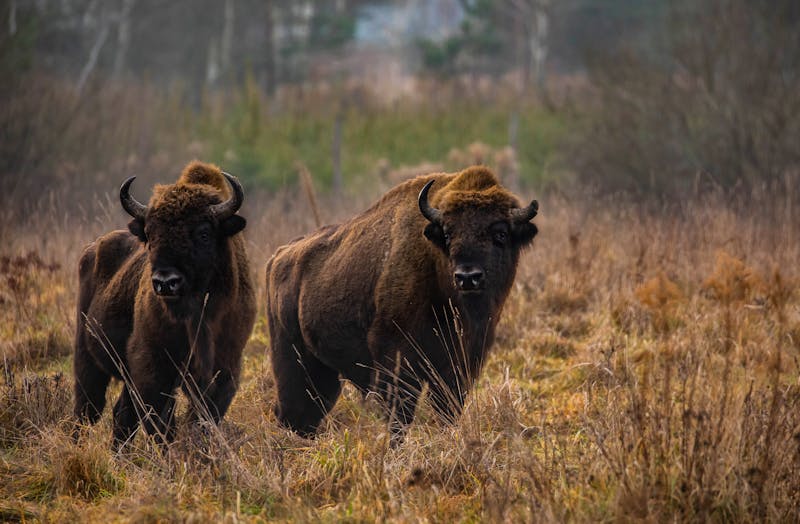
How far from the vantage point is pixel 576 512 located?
176 inches

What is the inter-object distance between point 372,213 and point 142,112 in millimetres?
18288

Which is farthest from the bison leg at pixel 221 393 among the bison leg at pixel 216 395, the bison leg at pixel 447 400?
the bison leg at pixel 447 400

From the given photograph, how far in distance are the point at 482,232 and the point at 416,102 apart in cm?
2430

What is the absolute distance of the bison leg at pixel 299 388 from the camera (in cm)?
705

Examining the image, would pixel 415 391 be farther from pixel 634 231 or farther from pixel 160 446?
pixel 634 231

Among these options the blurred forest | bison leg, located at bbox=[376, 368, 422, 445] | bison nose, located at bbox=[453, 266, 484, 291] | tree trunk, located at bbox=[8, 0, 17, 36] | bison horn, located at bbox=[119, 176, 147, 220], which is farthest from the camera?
tree trunk, located at bbox=[8, 0, 17, 36]

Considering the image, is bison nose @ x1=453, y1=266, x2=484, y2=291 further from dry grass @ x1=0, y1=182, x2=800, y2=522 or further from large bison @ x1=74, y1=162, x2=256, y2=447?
large bison @ x1=74, y1=162, x2=256, y2=447

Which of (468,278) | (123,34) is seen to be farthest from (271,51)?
(468,278)

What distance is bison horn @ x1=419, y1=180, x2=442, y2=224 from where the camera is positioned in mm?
6047

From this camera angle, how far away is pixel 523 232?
242 inches

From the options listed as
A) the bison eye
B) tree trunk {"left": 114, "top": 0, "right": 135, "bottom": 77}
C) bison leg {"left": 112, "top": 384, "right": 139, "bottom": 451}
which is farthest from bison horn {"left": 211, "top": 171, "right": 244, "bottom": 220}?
tree trunk {"left": 114, "top": 0, "right": 135, "bottom": 77}

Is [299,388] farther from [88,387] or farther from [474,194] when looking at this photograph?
[474,194]

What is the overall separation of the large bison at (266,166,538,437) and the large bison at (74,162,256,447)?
1.98ft

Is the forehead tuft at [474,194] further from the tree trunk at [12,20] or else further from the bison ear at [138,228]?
the tree trunk at [12,20]
